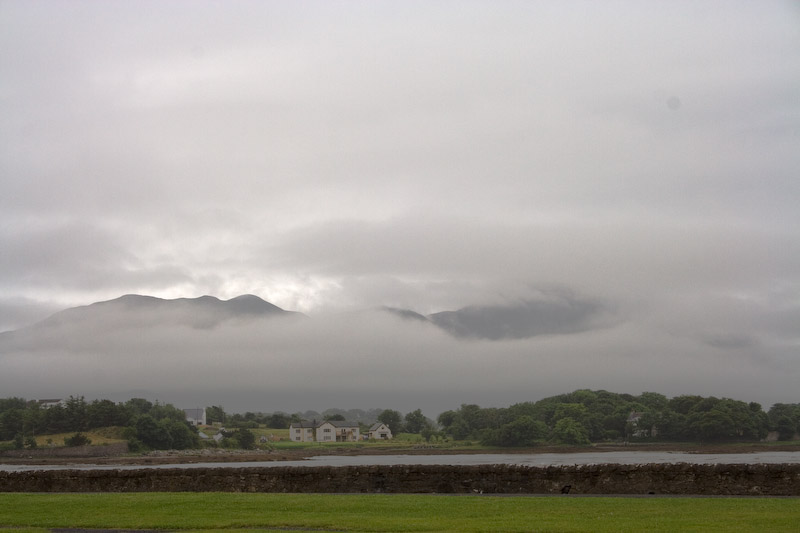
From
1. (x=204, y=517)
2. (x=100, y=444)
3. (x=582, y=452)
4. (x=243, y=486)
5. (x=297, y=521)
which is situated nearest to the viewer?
(x=297, y=521)

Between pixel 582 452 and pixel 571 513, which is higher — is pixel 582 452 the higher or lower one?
the lower one

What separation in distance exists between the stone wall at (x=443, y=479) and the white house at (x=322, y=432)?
111 metres

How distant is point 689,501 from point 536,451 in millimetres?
69617

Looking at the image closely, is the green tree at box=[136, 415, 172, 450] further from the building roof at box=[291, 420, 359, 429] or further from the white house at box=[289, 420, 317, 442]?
the building roof at box=[291, 420, 359, 429]

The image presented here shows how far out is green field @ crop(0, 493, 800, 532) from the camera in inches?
543

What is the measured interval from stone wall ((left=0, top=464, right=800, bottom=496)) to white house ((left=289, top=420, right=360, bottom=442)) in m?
111

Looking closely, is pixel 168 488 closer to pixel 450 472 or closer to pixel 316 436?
pixel 450 472

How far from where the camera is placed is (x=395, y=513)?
16.5 metres

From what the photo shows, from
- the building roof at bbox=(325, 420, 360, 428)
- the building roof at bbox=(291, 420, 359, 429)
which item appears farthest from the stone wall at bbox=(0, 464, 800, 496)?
the building roof at bbox=(325, 420, 360, 428)

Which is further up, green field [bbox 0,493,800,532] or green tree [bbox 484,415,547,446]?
green field [bbox 0,493,800,532]

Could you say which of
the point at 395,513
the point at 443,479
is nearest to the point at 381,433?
the point at 443,479

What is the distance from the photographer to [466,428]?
112 meters

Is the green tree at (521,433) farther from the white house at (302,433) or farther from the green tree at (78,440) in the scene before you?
the green tree at (78,440)

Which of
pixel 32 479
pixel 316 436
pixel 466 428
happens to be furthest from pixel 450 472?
pixel 316 436
